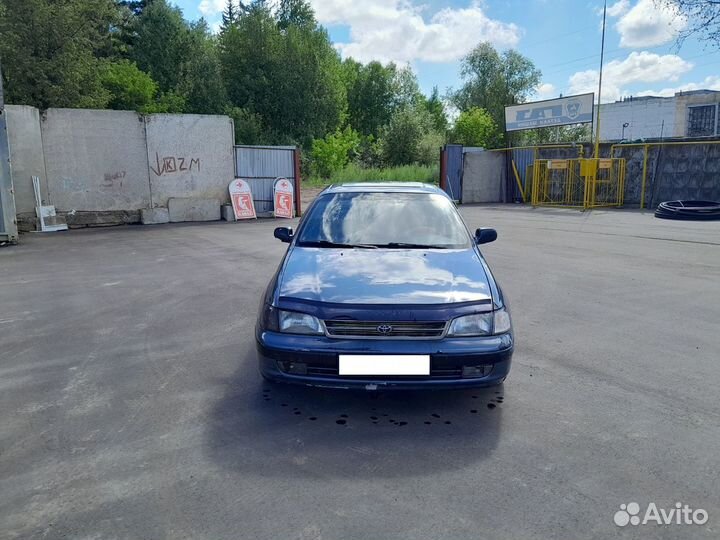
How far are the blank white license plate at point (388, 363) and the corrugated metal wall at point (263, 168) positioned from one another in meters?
15.0

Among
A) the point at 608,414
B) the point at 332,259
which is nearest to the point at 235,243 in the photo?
the point at 332,259

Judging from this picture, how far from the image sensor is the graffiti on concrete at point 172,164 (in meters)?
15.9

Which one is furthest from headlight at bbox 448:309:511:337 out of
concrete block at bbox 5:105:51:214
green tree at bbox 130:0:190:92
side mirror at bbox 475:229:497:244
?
green tree at bbox 130:0:190:92

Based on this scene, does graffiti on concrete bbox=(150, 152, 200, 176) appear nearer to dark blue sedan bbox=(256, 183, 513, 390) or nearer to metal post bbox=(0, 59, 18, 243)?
metal post bbox=(0, 59, 18, 243)

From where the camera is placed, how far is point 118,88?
29.5m

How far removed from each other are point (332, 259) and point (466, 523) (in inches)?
86.1

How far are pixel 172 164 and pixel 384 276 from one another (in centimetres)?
1399

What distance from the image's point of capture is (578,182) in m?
22.5

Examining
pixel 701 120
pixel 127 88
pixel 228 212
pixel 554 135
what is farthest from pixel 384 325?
pixel 701 120

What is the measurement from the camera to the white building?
52.6 m

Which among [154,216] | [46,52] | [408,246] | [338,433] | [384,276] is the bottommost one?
[338,433]

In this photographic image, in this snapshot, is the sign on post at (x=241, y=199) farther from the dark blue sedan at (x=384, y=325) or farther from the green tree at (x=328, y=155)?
the green tree at (x=328, y=155)

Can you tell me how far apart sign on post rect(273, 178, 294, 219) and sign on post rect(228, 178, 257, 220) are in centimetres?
79

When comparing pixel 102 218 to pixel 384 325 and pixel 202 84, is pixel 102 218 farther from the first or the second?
pixel 202 84
